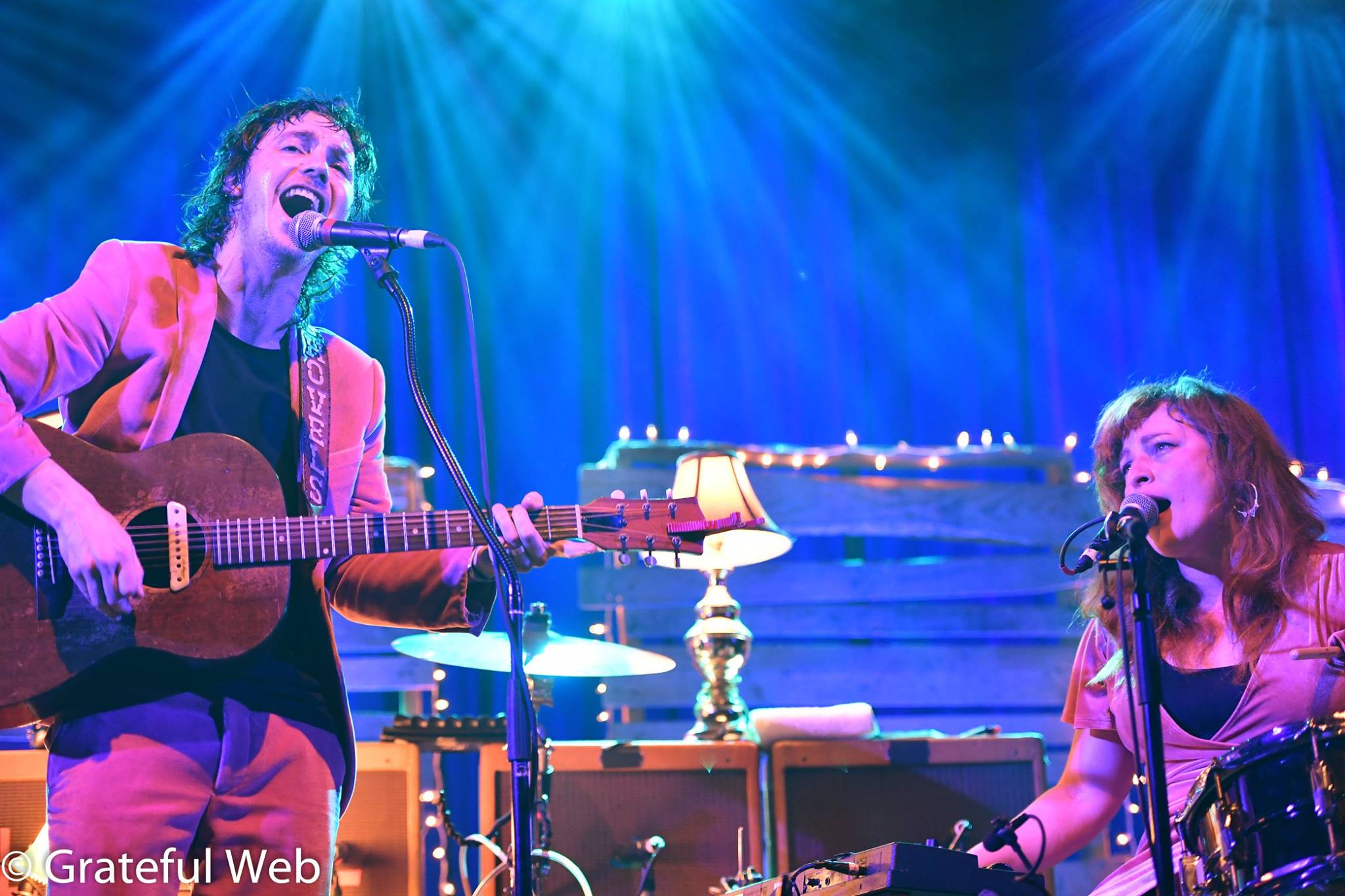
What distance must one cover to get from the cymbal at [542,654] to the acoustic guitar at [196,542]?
1579 mm

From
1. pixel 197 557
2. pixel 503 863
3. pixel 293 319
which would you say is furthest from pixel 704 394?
pixel 197 557

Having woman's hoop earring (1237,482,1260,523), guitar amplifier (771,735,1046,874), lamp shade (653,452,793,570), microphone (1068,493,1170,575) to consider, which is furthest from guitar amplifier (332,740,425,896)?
woman's hoop earring (1237,482,1260,523)

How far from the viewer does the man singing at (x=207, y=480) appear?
249 centimetres

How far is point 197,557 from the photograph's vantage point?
2668 mm

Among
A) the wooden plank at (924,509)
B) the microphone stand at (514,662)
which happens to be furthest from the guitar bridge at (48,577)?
the wooden plank at (924,509)

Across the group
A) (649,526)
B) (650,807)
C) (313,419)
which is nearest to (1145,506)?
(649,526)

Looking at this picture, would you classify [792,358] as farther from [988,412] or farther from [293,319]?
[293,319]

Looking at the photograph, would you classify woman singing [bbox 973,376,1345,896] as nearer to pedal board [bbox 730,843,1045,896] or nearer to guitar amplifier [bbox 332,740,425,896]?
pedal board [bbox 730,843,1045,896]

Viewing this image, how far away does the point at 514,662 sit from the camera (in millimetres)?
2232

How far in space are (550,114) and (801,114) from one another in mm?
1414

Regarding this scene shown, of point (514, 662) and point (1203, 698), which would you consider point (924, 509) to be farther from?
point (514, 662)

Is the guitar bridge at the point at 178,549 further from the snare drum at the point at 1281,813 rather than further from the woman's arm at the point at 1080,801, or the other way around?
the snare drum at the point at 1281,813

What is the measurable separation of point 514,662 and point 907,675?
158 inches

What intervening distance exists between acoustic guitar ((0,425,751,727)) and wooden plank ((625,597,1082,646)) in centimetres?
328
